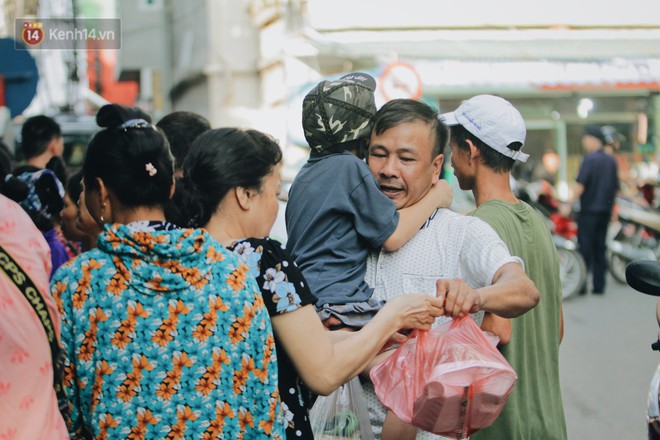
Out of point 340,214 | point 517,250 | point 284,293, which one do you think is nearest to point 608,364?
point 517,250

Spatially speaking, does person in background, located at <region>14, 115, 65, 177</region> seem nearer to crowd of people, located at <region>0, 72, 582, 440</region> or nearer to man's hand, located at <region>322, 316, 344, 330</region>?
crowd of people, located at <region>0, 72, 582, 440</region>

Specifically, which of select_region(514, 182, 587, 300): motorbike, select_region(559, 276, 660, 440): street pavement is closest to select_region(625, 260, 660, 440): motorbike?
select_region(559, 276, 660, 440): street pavement

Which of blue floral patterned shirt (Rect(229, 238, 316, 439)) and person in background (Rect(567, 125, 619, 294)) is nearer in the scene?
blue floral patterned shirt (Rect(229, 238, 316, 439))

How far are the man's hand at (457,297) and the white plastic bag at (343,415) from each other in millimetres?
399

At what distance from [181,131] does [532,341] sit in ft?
7.04

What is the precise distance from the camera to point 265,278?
2.53 metres

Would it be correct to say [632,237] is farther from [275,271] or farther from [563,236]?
[275,271]

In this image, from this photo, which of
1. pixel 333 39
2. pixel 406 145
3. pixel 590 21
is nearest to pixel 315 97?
pixel 406 145

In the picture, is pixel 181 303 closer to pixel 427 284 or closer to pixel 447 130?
pixel 427 284

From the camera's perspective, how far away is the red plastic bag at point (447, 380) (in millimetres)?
2568

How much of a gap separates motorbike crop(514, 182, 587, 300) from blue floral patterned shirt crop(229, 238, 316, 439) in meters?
9.08

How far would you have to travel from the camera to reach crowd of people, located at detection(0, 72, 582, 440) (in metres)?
2.35

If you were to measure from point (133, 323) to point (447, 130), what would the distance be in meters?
1.44

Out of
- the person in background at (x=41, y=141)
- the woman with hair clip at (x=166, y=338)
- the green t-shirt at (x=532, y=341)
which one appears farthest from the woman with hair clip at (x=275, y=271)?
the person in background at (x=41, y=141)
